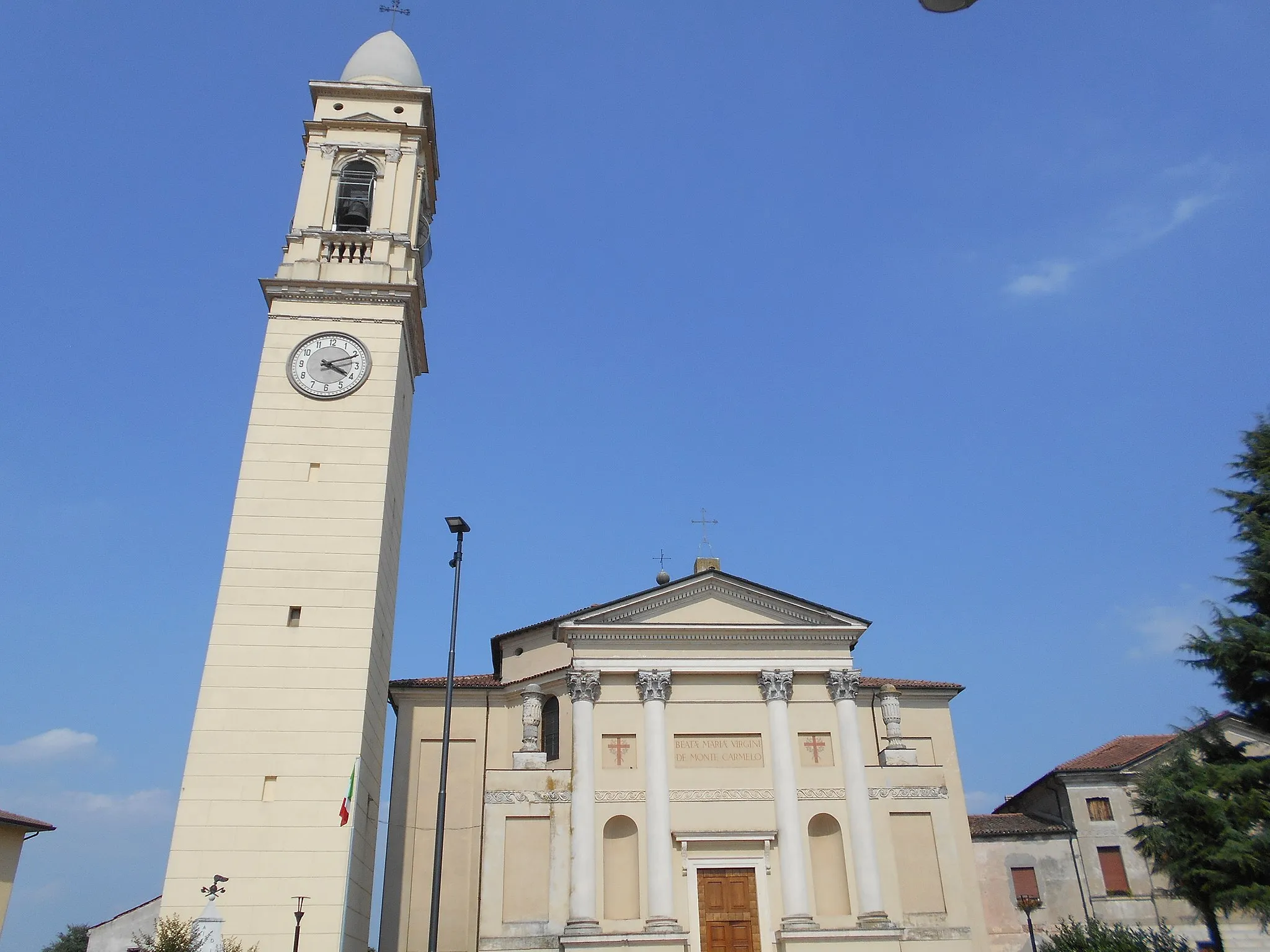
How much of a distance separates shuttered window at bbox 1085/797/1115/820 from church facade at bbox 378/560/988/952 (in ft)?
17.1

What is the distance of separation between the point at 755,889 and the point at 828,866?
2108 mm

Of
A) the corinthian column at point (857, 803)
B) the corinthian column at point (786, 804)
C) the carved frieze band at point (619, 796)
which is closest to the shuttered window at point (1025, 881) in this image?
the corinthian column at point (857, 803)

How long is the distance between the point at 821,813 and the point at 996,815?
10.6 metres

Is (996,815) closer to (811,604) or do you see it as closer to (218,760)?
(811,604)

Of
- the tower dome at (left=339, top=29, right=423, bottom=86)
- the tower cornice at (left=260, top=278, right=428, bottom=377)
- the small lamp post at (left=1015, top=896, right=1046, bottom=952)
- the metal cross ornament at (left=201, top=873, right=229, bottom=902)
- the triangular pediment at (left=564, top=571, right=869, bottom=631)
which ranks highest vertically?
the tower dome at (left=339, top=29, right=423, bottom=86)

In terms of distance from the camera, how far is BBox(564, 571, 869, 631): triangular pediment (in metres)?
27.0

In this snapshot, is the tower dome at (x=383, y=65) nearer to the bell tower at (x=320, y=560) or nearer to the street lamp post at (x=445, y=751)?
the bell tower at (x=320, y=560)

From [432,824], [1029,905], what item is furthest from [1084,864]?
[432,824]

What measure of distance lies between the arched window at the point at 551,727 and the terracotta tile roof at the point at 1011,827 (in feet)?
43.2

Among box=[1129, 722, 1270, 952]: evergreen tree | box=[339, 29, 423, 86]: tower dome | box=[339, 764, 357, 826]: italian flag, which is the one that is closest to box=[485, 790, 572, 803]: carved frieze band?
box=[339, 764, 357, 826]: italian flag

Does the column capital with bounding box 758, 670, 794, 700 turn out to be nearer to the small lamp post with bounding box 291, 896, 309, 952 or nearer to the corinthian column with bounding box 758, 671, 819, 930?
the corinthian column with bounding box 758, 671, 819, 930

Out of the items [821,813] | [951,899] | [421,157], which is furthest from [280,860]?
[421,157]

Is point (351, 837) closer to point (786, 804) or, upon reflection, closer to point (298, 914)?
point (298, 914)

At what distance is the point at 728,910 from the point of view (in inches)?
960
